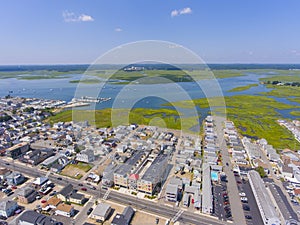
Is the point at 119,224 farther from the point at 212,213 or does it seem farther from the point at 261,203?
the point at 261,203

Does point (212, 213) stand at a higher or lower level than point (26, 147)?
lower

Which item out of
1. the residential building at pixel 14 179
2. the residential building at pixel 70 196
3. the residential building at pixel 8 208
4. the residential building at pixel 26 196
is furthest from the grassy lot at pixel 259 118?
the residential building at pixel 14 179

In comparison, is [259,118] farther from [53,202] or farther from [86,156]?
[53,202]

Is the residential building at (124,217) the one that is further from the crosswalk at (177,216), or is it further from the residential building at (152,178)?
the crosswalk at (177,216)

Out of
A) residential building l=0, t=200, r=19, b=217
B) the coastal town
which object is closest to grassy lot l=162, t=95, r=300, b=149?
the coastal town

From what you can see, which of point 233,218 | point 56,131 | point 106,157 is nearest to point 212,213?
point 233,218

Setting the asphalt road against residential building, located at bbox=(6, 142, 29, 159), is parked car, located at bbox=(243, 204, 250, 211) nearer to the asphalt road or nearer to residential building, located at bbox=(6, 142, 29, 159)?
the asphalt road


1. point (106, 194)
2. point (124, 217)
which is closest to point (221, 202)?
point (124, 217)
